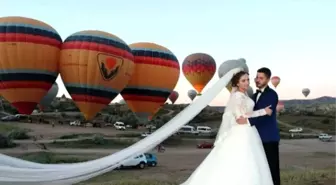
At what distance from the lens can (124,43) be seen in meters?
22.8

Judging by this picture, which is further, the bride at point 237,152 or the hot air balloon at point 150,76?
the hot air balloon at point 150,76

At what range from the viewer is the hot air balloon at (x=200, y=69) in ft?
141

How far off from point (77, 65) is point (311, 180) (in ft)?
46.7

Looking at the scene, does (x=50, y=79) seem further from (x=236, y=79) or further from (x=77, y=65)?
(x=236, y=79)

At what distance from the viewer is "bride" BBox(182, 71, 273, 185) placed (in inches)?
248

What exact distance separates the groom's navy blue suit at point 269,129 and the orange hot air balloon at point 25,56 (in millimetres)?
17074

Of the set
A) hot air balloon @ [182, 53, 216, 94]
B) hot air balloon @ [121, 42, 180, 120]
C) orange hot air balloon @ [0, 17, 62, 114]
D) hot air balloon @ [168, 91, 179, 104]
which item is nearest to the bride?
orange hot air balloon @ [0, 17, 62, 114]

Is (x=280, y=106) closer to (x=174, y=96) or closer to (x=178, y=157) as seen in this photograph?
(x=178, y=157)

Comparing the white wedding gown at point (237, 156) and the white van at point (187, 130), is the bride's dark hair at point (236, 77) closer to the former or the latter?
the white wedding gown at point (237, 156)

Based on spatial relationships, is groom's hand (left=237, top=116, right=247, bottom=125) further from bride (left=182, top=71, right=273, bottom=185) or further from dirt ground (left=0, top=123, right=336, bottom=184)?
dirt ground (left=0, top=123, right=336, bottom=184)

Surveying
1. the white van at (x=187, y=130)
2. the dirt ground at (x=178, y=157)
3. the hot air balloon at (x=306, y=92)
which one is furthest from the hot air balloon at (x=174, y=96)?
the hot air balloon at (x=306, y=92)

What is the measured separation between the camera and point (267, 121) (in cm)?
641

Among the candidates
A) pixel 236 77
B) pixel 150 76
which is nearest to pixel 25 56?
pixel 150 76

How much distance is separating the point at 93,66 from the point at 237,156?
16.1 meters
